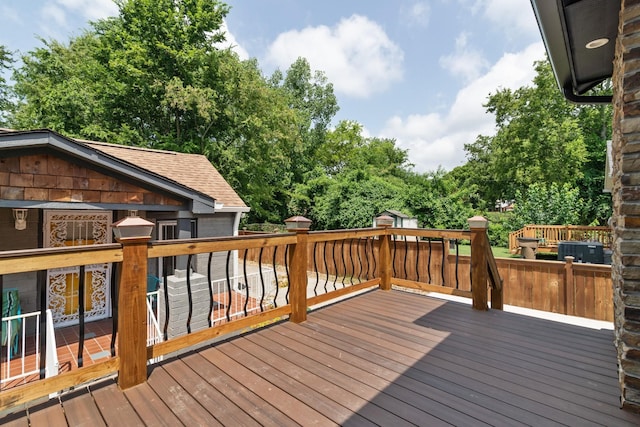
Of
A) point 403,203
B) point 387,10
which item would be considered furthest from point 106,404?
point 387,10

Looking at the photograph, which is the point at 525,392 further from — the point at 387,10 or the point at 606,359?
the point at 387,10

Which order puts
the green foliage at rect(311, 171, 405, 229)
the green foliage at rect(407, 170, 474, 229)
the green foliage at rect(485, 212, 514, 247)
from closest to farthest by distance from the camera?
the green foliage at rect(407, 170, 474, 229)
the green foliage at rect(311, 171, 405, 229)
the green foliage at rect(485, 212, 514, 247)

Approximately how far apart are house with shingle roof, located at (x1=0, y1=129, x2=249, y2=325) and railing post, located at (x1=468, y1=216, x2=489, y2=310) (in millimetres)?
5003

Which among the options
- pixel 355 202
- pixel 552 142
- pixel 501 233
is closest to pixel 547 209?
pixel 501 233

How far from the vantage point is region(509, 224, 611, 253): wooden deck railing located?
1094cm

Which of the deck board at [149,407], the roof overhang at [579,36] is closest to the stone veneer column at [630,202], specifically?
the roof overhang at [579,36]

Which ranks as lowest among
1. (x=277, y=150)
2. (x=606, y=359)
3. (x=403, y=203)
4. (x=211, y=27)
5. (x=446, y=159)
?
(x=606, y=359)

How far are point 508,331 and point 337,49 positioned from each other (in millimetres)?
18686

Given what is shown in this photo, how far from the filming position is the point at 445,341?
108 inches

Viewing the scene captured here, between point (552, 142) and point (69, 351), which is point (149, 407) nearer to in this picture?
point (69, 351)

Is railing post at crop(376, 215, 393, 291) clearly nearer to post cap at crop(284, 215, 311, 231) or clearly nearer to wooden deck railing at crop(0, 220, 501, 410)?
A: wooden deck railing at crop(0, 220, 501, 410)

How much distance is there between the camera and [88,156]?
464 cm

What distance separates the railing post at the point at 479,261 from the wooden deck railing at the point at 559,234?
10031 millimetres

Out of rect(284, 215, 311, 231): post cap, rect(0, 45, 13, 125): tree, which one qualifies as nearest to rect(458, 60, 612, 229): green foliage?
rect(284, 215, 311, 231): post cap
